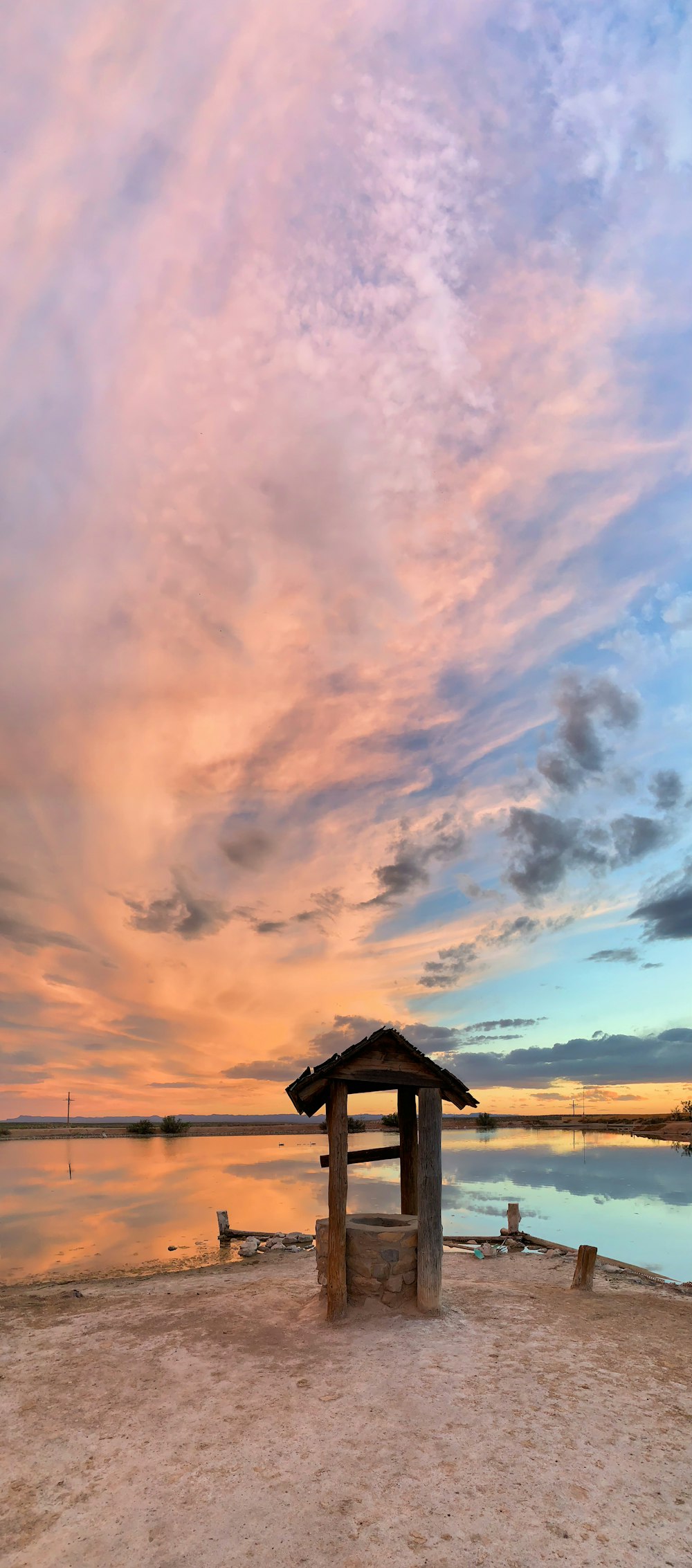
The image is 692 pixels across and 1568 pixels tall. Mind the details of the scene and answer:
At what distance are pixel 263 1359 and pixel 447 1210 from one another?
18618mm

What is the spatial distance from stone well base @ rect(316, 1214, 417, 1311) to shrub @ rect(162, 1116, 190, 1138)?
9137 centimetres

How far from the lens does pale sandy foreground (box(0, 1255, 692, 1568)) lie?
19.4 feet

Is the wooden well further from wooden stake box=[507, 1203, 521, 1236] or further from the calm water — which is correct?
wooden stake box=[507, 1203, 521, 1236]

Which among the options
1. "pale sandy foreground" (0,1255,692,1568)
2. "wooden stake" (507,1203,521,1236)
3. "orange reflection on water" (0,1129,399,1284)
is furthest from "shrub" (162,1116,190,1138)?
"pale sandy foreground" (0,1255,692,1568)

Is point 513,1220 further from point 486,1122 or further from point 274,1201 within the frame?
point 486,1122

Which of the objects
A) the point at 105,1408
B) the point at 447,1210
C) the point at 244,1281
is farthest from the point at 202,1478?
the point at 447,1210

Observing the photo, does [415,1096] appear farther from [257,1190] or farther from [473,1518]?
[257,1190]

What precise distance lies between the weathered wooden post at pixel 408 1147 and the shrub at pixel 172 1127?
89.7m

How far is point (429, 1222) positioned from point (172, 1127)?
318ft

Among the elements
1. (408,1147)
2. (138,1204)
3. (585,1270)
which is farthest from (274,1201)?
(408,1147)

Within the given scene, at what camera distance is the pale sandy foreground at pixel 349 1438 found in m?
5.93

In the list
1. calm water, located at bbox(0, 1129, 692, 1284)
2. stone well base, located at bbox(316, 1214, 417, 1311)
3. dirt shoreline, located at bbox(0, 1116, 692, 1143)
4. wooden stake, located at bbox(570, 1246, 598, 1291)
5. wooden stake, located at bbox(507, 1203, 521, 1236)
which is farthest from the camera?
dirt shoreline, located at bbox(0, 1116, 692, 1143)

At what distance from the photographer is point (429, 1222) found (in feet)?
36.9

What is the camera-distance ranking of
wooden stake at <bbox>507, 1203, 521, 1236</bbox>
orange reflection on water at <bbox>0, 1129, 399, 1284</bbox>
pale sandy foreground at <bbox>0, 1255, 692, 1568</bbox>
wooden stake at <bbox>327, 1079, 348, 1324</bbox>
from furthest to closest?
orange reflection on water at <bbox>0, 1129, 399, 1284</bbox>, wooden stake at <bbox>507, 1203, 521, 1236</bbox>, wooden stake at <bbox>327, 1079, 348, 1324</bbox>, pale sandy foreground at <bbox>0, 1255, 692, 1568</bbox>
